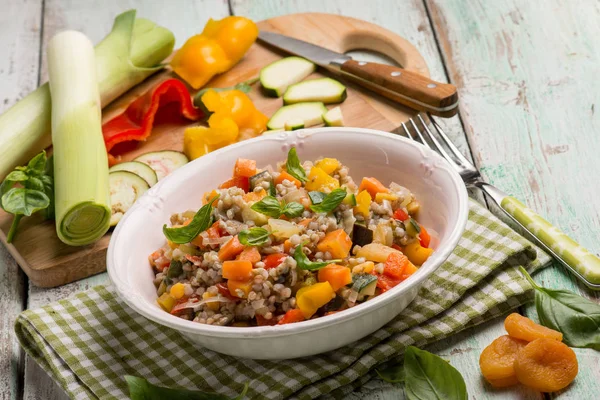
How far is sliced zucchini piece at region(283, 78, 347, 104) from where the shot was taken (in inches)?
182

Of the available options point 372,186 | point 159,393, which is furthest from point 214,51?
point 159,393

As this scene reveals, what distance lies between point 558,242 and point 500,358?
723mm

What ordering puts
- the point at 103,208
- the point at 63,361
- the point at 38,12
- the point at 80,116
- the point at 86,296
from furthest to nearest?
the point at 38,12, the point at 80,116, the point at 103,208, the point at 86,296, the point at 63,361

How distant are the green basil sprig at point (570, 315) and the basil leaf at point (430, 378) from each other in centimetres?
52

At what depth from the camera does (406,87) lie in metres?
4.38

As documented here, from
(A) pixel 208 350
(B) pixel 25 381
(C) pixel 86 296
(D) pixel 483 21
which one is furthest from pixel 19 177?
(D) pixel 483 21

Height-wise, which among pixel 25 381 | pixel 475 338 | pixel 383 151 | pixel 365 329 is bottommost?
pixel 25 381

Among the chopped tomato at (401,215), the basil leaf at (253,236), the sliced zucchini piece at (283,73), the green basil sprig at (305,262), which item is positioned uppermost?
the basil leaf at (253,236)

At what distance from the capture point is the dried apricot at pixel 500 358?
9.78ft

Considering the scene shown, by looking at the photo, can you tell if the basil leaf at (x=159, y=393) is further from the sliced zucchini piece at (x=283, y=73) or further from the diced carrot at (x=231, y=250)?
the sliced zucchini piece at (x=283, y=73)

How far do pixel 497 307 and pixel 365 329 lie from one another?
25.3 inches

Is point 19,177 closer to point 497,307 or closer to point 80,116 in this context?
point 80,116

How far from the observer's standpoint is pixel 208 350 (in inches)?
128

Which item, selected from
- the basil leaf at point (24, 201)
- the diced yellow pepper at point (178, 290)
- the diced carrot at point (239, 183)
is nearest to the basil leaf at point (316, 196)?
the diced carrot at point (239, 183)
